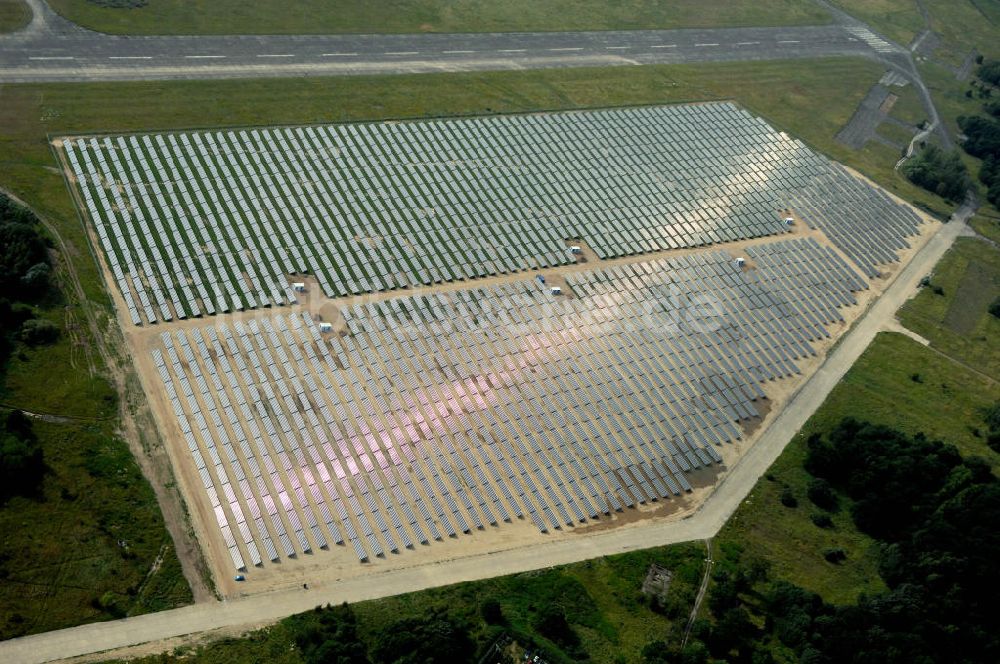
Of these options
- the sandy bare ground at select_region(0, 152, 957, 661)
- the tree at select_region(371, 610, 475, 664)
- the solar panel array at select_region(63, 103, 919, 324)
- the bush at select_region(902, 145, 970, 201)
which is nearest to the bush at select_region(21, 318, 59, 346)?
the sandy bare ground at select_region(0, 152, 957, 661)

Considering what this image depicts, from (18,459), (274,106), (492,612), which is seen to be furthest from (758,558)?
(274,106)

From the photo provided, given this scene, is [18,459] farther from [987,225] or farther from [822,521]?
[987,225]

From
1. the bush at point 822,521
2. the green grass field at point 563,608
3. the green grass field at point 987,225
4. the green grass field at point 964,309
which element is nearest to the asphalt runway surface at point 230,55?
the green grass field at point 964,309

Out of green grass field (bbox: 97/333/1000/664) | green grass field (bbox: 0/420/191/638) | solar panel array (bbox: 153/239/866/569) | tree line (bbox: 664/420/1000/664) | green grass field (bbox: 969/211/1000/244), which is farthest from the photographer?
green grass field (bbox: 969/211/1000/244)

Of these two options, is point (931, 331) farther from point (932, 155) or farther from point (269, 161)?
point (269, 161)

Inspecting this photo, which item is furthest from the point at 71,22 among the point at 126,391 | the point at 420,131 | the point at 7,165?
the point at 126,391

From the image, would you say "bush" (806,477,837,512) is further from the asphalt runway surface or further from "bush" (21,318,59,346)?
the asphalt runway surface
